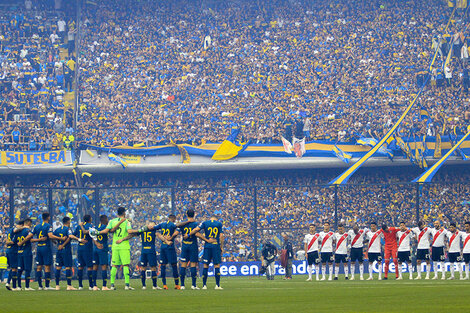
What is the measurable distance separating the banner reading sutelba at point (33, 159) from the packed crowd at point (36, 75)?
54 centimetres

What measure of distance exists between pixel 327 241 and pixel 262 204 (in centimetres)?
1267

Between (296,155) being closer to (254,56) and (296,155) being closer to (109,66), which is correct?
(254,56)

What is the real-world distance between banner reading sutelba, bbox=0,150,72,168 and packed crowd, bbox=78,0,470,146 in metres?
2.37

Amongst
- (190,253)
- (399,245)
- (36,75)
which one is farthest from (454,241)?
(36,75)

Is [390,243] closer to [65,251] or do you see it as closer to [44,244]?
[65,251]

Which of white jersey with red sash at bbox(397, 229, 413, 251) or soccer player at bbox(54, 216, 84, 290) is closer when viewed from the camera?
soccer player at bbox(54, 216, 84, 290)

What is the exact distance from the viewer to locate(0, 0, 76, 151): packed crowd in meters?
50.2

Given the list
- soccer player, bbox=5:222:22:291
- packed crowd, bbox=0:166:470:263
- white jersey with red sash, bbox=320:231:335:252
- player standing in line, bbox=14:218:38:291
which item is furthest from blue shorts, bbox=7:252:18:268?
white jersey with red sash, bbox=320:231:335:252

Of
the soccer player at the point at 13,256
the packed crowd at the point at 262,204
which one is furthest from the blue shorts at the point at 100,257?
the packed crowd at the point at 262,204

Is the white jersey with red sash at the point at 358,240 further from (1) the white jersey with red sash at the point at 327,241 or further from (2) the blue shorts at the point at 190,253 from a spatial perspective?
(2) the blue shorts at the point at 190,253

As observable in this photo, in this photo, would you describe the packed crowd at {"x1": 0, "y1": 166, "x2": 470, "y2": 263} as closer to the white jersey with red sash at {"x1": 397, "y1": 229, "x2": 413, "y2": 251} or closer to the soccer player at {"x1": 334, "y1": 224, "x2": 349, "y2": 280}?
the soccer player at {"x1": 334, "y1": 224, "x2": 349, "y2": 280}

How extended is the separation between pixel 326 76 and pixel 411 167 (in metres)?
8.57

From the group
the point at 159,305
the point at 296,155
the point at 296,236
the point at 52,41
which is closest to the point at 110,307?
the point at 159,305

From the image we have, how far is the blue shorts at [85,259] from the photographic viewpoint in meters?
24.6
